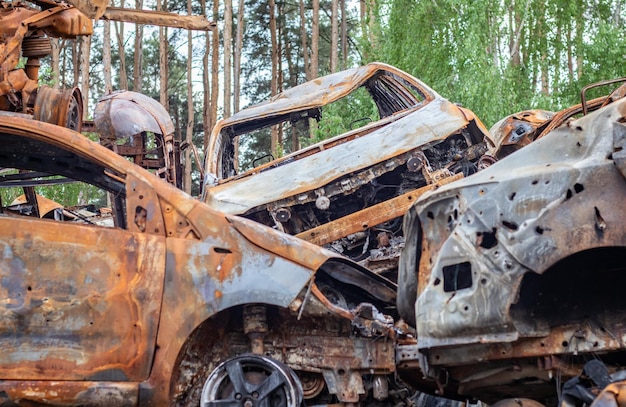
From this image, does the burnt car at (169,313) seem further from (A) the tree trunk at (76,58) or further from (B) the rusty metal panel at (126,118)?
(A) the tree trunk at (76,58)

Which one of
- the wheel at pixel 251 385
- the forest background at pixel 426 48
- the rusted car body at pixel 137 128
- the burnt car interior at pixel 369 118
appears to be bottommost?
the wheel at pixel 251 385

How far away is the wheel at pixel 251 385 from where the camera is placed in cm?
557

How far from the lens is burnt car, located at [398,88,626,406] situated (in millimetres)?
4742

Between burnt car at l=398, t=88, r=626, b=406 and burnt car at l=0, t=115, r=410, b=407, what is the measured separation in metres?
0.62

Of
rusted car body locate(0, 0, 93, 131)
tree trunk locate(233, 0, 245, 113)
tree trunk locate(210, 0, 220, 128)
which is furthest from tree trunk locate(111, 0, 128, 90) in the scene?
rusted car body locate(0, 0, 93, 131)

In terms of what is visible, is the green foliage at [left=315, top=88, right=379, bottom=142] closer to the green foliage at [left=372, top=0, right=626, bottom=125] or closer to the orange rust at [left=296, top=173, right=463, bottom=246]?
the green foliage at [left=372, top=0, right=626, bottom=125]

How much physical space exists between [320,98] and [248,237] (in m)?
5.24

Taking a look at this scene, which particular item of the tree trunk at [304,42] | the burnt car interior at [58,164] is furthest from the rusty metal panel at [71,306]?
the tree trunk at [304,42]

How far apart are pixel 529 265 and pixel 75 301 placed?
2741 millimetres

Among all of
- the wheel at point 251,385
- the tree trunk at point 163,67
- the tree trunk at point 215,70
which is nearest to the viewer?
the wheel at point 251,385

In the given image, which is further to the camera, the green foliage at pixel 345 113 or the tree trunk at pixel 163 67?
the tree trunk at pixel 163 67

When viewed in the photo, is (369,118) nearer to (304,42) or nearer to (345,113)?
(345,113)

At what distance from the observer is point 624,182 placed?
4.63 meters

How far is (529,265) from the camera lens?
4.81 metres
